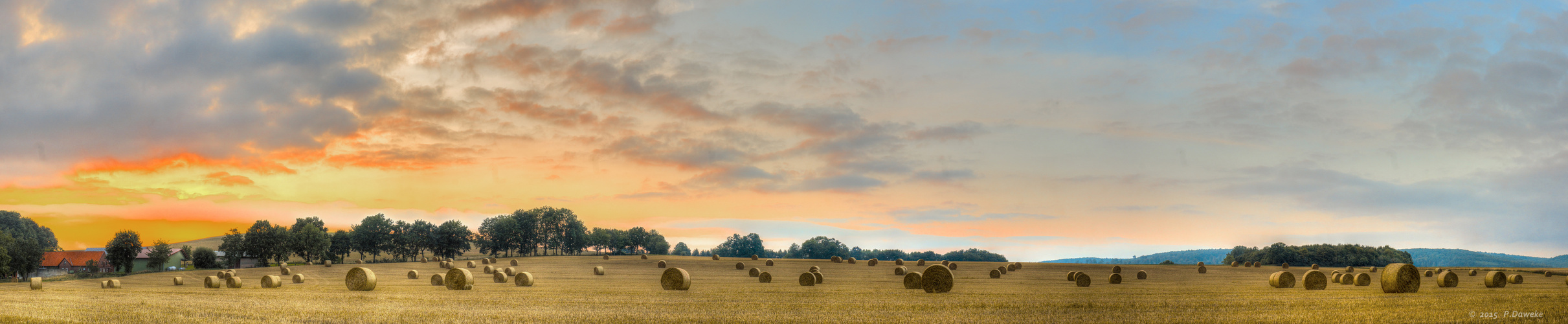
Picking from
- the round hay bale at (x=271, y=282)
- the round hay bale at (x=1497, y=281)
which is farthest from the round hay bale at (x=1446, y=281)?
the round hay bale at (x=271, y=282)

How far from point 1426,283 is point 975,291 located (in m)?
25.2

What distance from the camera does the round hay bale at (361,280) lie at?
33.8 meters

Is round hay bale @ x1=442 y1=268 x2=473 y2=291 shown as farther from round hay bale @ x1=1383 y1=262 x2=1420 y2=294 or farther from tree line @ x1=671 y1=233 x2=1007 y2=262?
tree line @ x1=671 y1=233 x2=1007 y2=262

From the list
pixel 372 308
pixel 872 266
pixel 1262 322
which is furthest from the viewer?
pixel 872 266

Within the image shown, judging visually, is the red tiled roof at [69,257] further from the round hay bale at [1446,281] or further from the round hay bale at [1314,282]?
the round hay bale at [1446,281]

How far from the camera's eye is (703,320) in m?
17.7

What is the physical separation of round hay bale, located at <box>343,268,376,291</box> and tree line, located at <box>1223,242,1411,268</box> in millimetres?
97805

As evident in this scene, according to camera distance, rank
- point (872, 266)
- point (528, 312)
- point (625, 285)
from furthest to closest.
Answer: point (872, 266) < point (625, 285) < point (528, 312)

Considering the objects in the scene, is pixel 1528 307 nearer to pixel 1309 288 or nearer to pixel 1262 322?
pixel 1262 322

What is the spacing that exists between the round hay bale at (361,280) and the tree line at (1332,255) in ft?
→ 321

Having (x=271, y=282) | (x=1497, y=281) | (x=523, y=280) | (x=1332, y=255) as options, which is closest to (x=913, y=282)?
(x=523, y=280)

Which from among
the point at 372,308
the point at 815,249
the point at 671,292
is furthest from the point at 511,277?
the point at 815,249

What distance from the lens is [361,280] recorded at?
111ft

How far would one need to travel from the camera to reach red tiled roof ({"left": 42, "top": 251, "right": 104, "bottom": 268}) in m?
97.9
